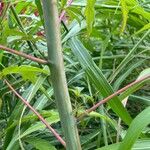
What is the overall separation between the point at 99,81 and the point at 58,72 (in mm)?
136

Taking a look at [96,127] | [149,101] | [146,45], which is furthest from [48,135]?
[146,45]

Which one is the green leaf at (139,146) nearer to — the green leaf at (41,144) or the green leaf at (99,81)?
the green leaf at (99,81)

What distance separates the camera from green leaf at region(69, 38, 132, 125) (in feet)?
1.80

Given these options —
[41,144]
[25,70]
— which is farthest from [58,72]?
[41,144]

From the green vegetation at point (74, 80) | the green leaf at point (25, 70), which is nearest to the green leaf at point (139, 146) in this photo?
the green vegetation at point (74, 80)

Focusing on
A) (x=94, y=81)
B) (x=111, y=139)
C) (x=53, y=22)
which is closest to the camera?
(x=53, y=22)

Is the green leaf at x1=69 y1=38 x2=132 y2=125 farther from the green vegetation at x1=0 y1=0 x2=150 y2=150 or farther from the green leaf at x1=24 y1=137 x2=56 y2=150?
the green leaf at x1=24 y1=137 x2=56 y2=150

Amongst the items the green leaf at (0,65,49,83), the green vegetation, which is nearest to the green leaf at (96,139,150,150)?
the green vegetation

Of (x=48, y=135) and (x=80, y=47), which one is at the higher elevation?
(x=80, y=47)

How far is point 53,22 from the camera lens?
0.44 metres

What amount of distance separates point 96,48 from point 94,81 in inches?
16.5

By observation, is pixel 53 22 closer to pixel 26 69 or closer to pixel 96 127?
pixel 26 69

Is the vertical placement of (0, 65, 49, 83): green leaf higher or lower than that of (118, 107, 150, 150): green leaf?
higher

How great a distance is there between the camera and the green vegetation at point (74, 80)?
1.49 ft
